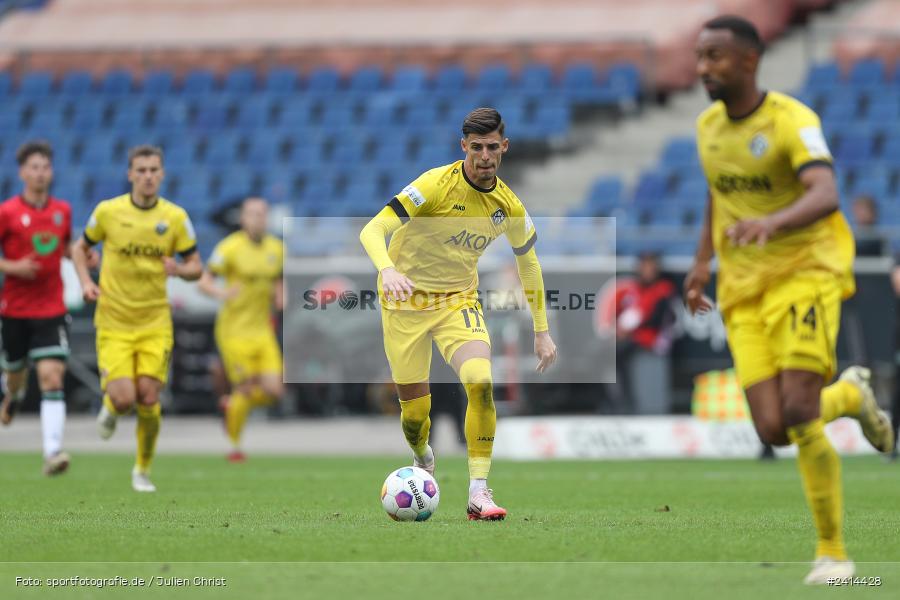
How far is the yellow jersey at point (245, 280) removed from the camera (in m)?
16.7

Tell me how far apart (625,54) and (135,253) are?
19218 mm

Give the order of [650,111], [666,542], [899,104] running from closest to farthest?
[666,542]
[899,104]
[650,111]

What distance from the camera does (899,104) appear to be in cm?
2689

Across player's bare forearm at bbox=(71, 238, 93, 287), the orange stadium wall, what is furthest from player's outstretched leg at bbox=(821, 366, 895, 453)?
the orange stadium wall

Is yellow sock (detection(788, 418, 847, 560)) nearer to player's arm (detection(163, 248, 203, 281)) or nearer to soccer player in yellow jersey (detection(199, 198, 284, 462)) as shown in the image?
player's arm (detection(163, 248, 203, 281))

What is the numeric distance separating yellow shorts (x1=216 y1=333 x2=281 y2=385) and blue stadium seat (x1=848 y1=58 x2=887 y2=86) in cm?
1526

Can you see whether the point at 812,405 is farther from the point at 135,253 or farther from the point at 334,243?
the point at 334,243

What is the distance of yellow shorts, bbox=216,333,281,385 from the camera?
16641 mm

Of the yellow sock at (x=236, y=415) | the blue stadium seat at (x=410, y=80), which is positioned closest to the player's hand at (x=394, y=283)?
the yellow sock at (x=236, y=415)

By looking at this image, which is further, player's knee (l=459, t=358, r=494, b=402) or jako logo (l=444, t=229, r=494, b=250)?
jako logo (l=444, t=229, r=494, b=250)

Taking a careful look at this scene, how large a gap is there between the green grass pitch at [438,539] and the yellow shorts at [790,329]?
0.90 meters

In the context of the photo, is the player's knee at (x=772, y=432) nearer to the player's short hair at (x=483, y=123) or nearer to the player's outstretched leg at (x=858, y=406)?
the player's outstretched leg at (x=858, y=406)

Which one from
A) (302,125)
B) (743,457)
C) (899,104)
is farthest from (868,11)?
(743,457)

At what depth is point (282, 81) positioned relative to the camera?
103ft
